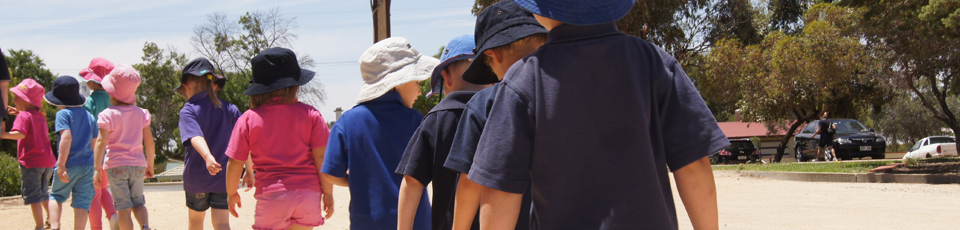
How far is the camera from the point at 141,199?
533cm

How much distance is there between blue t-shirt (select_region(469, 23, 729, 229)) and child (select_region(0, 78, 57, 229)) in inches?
246

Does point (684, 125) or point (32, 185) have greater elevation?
point (684, 125)

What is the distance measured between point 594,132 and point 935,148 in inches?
1308

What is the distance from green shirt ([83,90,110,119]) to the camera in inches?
242

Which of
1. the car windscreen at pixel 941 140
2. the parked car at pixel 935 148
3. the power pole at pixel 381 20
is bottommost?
the parked car at pixel 935 148

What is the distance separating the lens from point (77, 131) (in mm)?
5801

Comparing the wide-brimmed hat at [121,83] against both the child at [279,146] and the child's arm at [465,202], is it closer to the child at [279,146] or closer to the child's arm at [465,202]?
the child at [279,146]

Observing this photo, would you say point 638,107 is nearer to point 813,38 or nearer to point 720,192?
point 720,192

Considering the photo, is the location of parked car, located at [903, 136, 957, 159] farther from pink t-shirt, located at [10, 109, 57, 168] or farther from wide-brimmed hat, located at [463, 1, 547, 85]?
wide-brimmed hat, located at [463, 1, 547, 85]

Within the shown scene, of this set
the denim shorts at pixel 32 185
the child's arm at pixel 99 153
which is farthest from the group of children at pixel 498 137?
the denim shorts at pixel 32 185

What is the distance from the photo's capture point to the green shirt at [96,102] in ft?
20.2

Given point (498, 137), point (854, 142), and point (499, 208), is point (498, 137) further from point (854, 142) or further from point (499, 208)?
point (854, 142)

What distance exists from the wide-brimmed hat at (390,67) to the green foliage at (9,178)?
12.7m

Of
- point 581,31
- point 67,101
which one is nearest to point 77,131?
point 67,101
